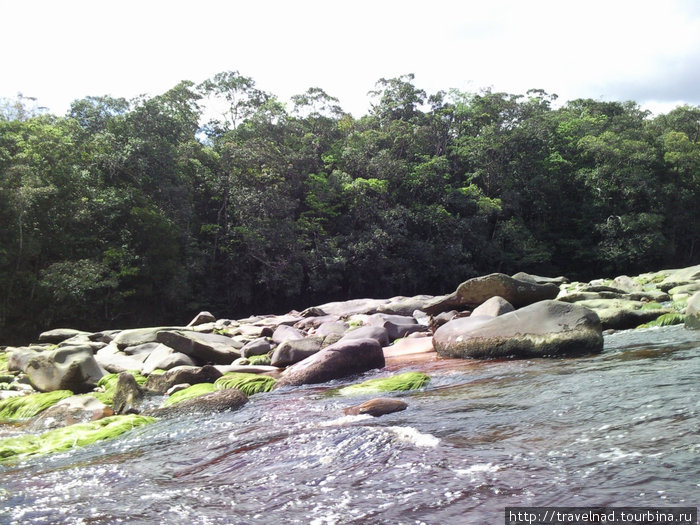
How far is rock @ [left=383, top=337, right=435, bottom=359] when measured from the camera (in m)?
9.37

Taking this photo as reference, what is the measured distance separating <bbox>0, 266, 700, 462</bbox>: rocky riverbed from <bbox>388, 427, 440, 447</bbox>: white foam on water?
0.77 m

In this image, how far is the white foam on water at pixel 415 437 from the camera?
3.98 metres

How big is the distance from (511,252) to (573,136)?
38.3 ft

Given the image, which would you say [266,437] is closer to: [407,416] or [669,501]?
[407,416]

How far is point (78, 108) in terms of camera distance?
2759cm

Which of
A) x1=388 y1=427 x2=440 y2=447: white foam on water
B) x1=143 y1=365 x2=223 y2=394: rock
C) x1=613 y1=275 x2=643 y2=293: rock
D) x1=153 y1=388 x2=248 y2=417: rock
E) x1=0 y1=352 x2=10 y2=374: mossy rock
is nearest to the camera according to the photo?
x1=388 y1=427 x2=440 y2=447: white foam on water

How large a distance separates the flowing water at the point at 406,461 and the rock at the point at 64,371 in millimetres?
3237

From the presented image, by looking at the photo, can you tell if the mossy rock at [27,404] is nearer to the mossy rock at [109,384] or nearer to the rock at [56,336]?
the mossy rock at [109,384]

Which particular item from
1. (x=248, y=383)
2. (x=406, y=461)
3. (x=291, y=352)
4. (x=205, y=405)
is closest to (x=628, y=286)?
(x=291, y=352)

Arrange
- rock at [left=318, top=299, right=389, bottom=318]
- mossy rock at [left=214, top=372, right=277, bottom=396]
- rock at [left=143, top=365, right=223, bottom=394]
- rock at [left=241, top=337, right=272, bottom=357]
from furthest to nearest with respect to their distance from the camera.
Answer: rock at [left=318, top=299, right=389, bottom=318]
rock at [left=241, top=337, right=272, bottom=357]
rock at [left=143, top=365, right=223, bottom=394]
mossy rock at [left=214, top=372, right=277, bottom=396]

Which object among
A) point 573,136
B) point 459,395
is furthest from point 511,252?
point 459,395

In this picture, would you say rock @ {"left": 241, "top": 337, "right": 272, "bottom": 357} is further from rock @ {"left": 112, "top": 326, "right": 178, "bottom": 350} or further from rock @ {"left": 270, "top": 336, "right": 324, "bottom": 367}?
rock @ {"left": 112, "top": 326, "right": 178, "bottom": 350}

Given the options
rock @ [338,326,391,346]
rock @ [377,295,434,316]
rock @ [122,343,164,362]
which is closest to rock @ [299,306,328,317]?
rock @ [377,295,434,316]

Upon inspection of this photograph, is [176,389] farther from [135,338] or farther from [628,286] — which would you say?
[628,286]
